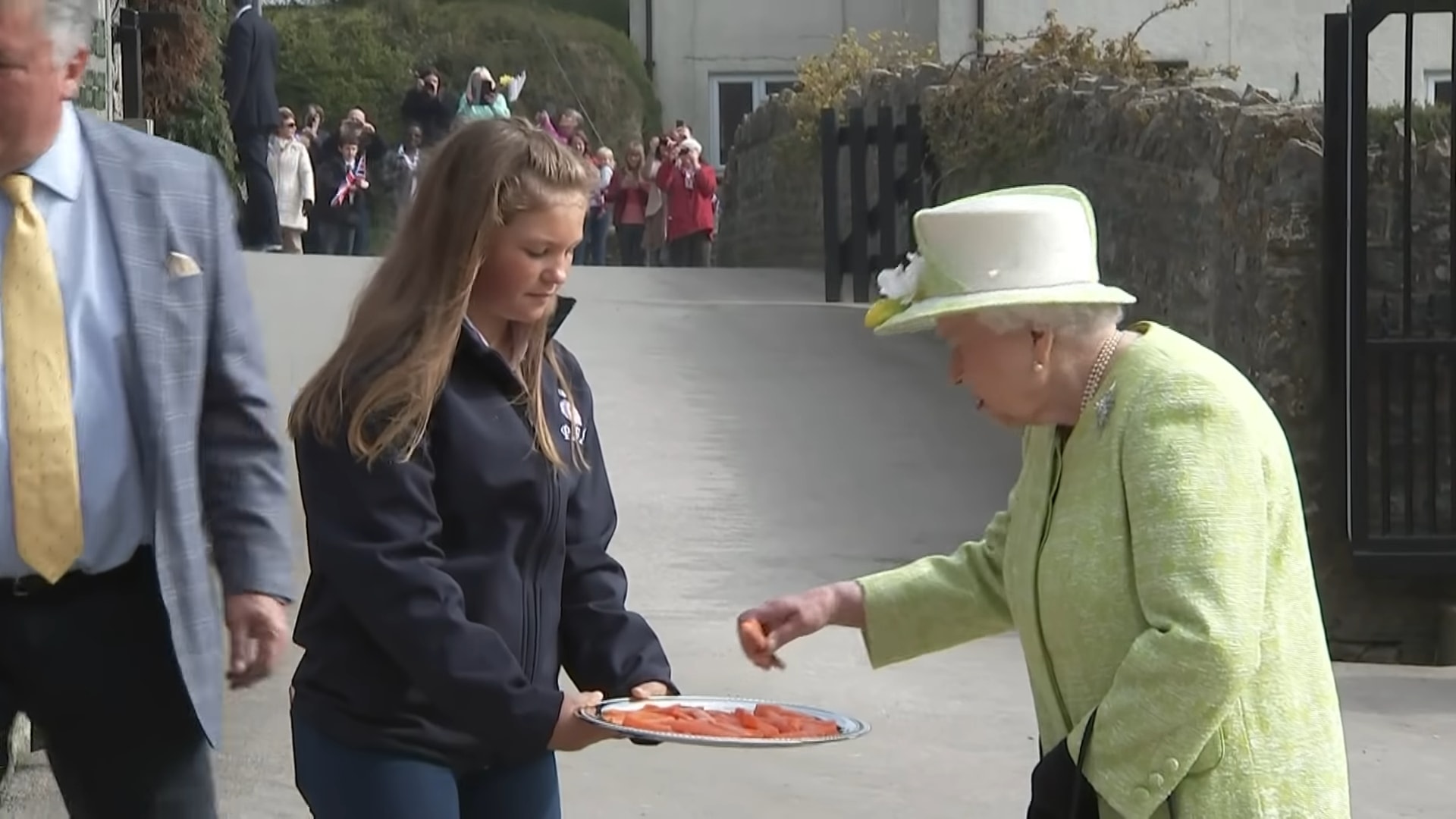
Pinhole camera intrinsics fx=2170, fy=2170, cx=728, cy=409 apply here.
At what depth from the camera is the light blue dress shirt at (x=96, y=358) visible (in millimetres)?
2949

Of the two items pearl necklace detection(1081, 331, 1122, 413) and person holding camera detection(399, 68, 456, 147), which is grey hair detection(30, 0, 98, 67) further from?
person holding camera detection(399, 68, 456, 147)

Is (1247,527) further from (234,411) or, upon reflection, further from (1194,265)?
(1194,265)

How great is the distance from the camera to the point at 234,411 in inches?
124

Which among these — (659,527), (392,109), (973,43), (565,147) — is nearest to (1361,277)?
(659,527)

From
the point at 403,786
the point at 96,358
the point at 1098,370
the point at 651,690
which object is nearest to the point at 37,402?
the point at 96,358

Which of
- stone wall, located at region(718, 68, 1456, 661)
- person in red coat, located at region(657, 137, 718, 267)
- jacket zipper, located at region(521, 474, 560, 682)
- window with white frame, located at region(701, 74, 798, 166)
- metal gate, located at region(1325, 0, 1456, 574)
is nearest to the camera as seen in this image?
jacket zipper, located at region(521, 474, 560, 682)

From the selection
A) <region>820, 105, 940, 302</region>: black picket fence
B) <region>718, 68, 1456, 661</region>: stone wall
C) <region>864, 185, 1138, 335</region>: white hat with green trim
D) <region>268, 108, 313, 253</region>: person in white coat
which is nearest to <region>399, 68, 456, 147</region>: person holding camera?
<region>268, 108, 313, 253</region>: person in white coat

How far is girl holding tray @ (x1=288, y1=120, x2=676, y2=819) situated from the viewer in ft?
9.73

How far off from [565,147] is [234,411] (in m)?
0.63

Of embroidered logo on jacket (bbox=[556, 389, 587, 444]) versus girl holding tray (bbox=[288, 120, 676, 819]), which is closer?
girl holding tray (bbox=[288, 120, 676, 819])

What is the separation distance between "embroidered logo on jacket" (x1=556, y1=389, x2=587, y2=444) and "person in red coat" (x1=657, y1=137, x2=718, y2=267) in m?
19.7

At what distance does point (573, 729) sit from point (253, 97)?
528 inches

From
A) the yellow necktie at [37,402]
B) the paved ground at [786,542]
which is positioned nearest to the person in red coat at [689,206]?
the paved ground at [786,542]

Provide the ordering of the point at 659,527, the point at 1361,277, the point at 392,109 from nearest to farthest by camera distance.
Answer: the point at 1361,277 → the point at 659,527 → the point at 392,109
